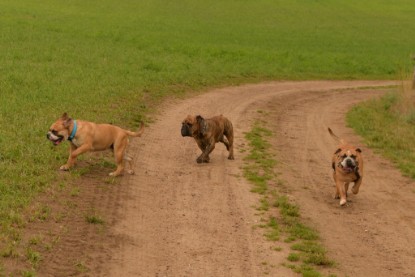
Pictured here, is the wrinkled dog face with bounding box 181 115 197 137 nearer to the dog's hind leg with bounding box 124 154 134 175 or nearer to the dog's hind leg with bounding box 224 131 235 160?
the dog's hind leg with bounding box 224 131 235 160

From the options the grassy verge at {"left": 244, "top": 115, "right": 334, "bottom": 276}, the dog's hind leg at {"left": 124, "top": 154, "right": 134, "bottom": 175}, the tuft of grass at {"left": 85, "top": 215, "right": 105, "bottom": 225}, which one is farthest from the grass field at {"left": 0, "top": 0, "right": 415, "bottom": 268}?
the grassy verge at {"left": 244, "top": 115, "right": 334, "bottom": 276}

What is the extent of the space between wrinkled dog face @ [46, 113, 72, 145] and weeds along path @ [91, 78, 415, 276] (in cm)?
126

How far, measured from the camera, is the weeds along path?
31.7ft

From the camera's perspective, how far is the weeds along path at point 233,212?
9.66 m

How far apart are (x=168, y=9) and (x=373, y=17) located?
1544 centimetres

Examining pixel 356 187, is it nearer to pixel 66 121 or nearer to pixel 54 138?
pixel 66 121

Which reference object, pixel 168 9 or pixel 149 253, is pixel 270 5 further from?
A: pixel 149 253

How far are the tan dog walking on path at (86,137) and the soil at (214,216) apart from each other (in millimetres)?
408

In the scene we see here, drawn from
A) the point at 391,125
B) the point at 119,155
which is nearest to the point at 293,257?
the point at 119,155

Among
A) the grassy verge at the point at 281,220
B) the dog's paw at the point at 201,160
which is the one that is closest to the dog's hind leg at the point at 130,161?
the dog's paw at the point at 201,160

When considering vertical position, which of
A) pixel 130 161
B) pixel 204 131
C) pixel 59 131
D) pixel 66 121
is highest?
pixel 66 121

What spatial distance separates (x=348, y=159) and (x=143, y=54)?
19145 millimetres

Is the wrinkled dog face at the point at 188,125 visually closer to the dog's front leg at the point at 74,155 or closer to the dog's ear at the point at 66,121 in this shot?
→ the dog's front leg at the point at 74,155

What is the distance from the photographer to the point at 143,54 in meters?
30.7
